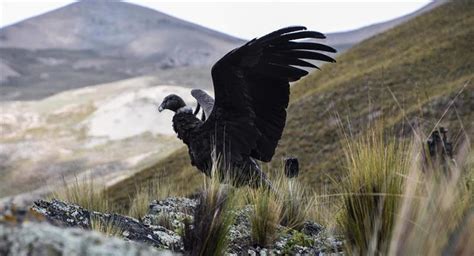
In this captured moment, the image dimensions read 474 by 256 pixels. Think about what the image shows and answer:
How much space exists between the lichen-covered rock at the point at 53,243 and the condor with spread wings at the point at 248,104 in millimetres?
4134

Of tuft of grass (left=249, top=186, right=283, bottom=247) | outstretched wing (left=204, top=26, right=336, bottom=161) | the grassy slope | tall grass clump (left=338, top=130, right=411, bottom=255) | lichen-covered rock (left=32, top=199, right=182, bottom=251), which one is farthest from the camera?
the grassy slope

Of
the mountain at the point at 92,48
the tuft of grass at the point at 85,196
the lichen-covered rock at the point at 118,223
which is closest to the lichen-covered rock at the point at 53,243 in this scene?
the lichen-covered rock at the point at 118,223

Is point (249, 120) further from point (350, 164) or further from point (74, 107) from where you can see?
point (74, 107)

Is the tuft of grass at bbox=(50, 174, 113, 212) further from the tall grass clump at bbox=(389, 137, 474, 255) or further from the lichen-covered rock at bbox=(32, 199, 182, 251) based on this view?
the tall grass clump at bbox=(389, 137, 474, 255)

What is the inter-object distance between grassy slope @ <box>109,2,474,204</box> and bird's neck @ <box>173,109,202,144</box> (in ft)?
52.2

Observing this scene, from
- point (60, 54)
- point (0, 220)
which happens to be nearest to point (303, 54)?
point (0, 220)

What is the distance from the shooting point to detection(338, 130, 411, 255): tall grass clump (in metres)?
3.28

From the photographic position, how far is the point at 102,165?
5275 cm

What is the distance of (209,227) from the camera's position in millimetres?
3430

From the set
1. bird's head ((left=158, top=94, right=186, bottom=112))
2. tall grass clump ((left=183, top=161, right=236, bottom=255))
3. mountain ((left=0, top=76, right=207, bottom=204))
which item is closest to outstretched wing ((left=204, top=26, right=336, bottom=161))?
bird's head ((left=158, top=94, right=186, bottom=112))

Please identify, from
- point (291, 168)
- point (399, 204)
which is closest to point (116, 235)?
point (399, 204)

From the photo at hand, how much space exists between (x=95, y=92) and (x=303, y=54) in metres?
78.7

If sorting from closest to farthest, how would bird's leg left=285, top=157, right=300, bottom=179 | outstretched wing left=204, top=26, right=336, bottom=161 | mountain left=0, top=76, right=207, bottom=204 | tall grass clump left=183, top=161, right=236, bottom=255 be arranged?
1. tall grass clump left=183, top=161, right=236, bottom=255
2. outstretched wing left=204, top=26, right=336, bottom=161
3. bird's leg left=285, top=157, right=300, bottom=179
4. mountain left=0, top=76, right=207, bottom=204

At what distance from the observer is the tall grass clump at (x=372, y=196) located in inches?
129
